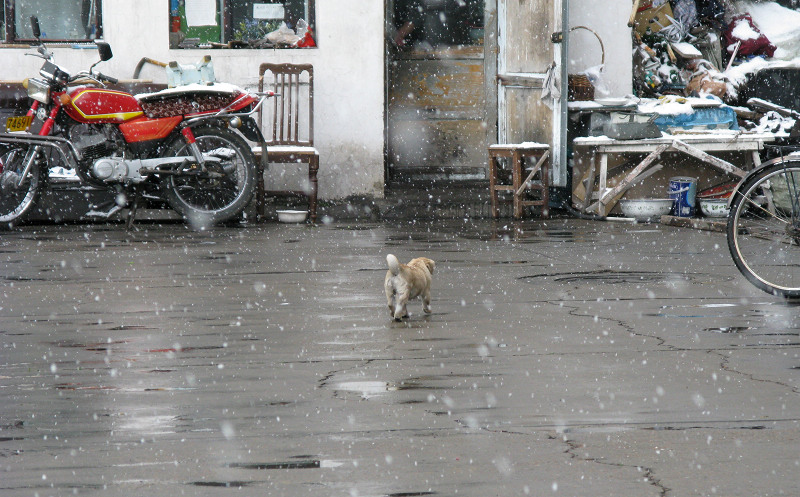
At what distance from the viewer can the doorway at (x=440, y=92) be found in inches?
507

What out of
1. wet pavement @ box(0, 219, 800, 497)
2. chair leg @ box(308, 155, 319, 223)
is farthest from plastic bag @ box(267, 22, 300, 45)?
wet pavement @ box(0, 219, 800, 497)

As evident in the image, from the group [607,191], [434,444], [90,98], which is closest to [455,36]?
[607,191]

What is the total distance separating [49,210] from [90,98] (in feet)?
4.75

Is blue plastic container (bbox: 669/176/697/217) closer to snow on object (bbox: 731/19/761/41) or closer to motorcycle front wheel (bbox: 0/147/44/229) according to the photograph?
snow on object (bbox: 731/19/761/41)

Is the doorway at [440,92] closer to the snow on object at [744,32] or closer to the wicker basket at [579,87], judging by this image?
the wicker basket at [579,87]

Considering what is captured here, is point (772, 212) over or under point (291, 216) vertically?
over

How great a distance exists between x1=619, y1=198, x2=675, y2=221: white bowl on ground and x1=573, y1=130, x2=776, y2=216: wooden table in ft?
0.74

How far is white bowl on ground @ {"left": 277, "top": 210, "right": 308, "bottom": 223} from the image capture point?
34.2 feet

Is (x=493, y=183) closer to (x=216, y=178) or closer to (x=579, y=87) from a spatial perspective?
(x=579, y=87)

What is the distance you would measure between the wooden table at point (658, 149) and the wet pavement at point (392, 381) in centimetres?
331

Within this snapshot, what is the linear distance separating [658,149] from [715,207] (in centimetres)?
85

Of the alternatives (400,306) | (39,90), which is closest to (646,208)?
(39,90)

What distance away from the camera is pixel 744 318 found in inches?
210

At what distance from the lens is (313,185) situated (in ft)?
34.0
